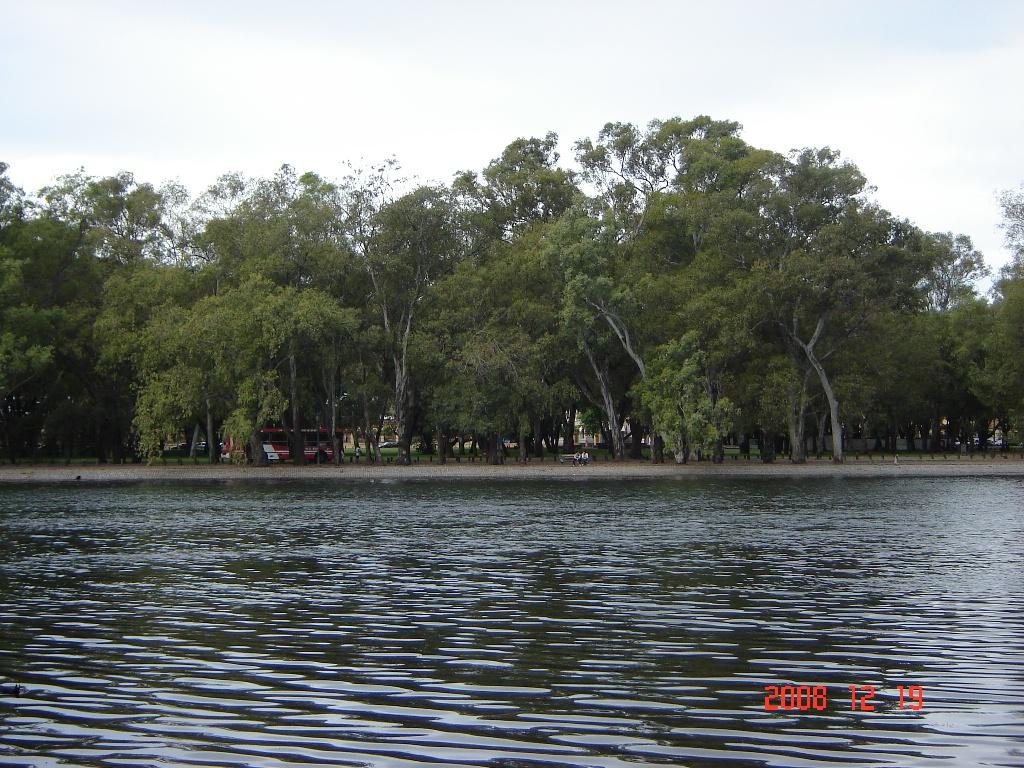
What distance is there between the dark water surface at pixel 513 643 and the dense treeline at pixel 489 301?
4108 cm

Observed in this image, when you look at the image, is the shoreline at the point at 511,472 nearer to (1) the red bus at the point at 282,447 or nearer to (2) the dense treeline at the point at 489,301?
(2) the dense treeline at the point at 489,301

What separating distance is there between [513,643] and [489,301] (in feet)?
219

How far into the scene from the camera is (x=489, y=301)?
8238 cm

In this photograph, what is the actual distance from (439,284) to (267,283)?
12629mm

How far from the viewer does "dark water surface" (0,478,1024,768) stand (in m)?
11.0

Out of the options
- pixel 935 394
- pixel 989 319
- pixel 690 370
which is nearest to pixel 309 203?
pixel 690 370

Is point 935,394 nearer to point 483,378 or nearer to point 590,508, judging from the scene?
point 483,378

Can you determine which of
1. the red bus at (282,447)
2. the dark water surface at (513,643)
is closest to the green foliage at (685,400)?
the red bus at (282,447)

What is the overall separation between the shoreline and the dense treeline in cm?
331

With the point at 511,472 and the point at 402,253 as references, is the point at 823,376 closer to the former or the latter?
the point at 511,472

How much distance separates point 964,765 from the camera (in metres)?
10.1

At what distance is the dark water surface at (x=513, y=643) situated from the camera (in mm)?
11031
